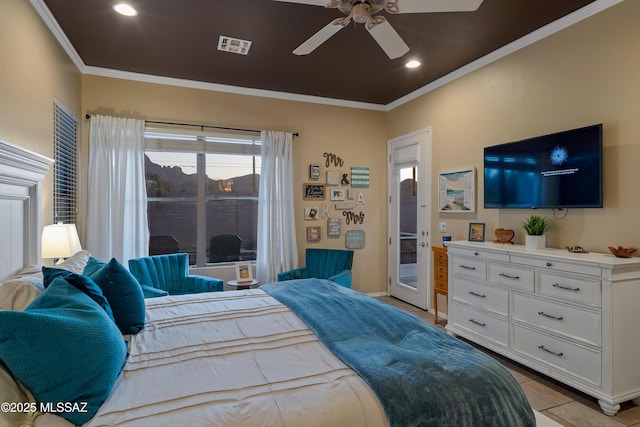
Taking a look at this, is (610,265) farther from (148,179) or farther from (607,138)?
(148,179)

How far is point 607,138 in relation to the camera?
98.3 inches

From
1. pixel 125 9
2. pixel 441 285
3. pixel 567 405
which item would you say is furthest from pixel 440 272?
pixel 125 9

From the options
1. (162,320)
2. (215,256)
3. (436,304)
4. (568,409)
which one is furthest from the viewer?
(215,256)

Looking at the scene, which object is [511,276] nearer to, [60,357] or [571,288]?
[571,288]

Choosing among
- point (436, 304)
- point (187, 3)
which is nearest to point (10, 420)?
point (187, 3)

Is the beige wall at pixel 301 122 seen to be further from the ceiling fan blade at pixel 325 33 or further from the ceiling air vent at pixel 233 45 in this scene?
the ceiling fan blade at pixel 325 33

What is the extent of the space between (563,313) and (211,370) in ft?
7.90

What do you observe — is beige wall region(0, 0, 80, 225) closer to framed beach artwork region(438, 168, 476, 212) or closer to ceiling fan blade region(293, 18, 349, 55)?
ceiling fan blade region(293, 18, 349, 55)

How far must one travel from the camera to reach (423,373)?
1322 mm

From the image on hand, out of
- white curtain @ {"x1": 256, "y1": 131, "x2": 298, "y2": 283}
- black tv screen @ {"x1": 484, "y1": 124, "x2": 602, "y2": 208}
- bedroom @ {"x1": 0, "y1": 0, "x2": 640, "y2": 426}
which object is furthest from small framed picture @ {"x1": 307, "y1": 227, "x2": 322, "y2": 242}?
black tv screen @ {"x1": 484, "y1": 124, "x2": 602, "y2": 208}

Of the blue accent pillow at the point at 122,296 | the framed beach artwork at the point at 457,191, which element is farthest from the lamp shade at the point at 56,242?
the framed beach artwork at the point at 457,191

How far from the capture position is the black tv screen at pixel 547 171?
2.50m

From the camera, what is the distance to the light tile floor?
212cm

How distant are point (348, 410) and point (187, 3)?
284 centimetres
